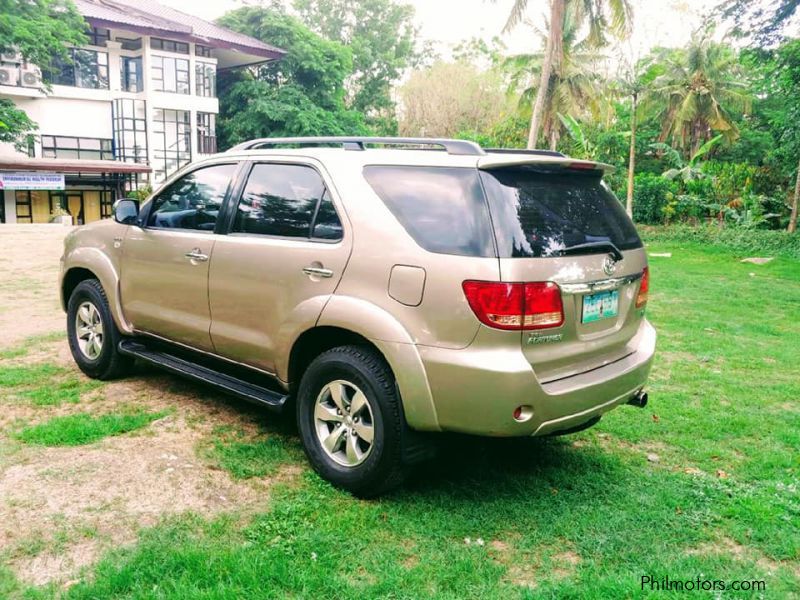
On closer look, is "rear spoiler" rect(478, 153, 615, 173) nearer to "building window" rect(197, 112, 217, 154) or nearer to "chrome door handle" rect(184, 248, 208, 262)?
"chrome door handle" rect(184, 248, 208, 262)

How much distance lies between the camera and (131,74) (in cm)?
3469

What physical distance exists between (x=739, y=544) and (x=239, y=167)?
352 centimetres

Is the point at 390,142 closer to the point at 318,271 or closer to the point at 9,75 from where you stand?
A: the point at 318,271

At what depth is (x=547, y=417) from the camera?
3268 millimetres

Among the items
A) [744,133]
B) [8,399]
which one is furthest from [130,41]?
[8,399]

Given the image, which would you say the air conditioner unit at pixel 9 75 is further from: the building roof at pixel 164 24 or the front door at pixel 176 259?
the front door at pixel 176 259

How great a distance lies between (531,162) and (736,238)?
1903 centimetres

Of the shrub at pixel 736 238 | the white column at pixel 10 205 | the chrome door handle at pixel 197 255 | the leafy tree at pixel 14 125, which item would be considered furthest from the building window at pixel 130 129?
the chrome door handle at pixel 197 255

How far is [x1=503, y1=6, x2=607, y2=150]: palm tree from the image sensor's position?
28547 mm

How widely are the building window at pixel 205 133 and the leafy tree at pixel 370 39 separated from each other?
1199cm

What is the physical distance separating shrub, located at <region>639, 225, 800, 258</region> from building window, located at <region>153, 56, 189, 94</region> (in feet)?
80.2

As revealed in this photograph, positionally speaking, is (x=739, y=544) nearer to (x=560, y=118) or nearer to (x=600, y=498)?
(x=600, y=498)

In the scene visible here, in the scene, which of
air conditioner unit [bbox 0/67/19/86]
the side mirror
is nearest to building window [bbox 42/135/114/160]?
air conditioner unit [bbox 0/67/19/86]

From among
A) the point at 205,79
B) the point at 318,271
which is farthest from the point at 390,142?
the point at 205,79
